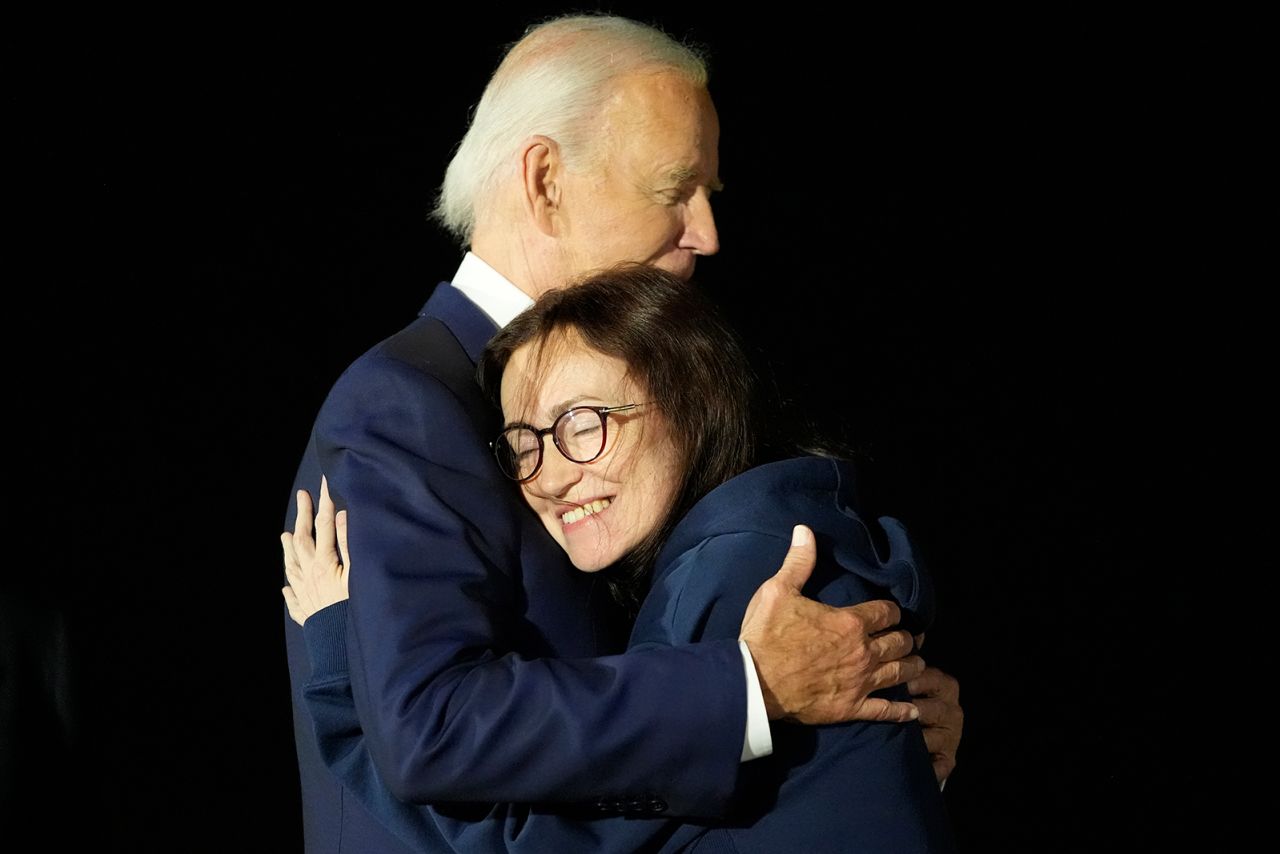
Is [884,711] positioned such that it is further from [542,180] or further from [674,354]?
[542,180]

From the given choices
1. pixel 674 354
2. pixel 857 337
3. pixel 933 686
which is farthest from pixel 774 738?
pixel 857 337

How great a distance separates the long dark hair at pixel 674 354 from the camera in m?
1.95

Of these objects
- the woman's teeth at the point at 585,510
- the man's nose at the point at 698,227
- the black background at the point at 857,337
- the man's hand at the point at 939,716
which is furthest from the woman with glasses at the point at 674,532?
the black background at the point at 857,337

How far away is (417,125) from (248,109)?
0.38 metres

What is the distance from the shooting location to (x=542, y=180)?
7.26 feet

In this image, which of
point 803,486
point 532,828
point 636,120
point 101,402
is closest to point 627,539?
point 803,486

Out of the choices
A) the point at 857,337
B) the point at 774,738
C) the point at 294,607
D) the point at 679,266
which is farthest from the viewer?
the point at 857,337

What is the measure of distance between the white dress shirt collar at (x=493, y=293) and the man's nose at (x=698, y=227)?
0.94ft

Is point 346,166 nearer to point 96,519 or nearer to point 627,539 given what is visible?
point 96,519

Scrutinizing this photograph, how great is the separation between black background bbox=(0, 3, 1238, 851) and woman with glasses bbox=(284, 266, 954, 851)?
1235 mm

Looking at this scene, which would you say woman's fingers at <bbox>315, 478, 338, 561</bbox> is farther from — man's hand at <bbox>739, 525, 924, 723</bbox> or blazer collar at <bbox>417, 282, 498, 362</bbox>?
man's hand at <bbox>739, 525, 924, 723</bbox>

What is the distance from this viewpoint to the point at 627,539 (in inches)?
78.0

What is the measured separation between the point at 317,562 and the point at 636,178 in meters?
0.71

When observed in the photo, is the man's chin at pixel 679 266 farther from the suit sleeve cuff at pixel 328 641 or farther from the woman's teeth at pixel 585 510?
the suit sleeve cuff at pixel 328 641
